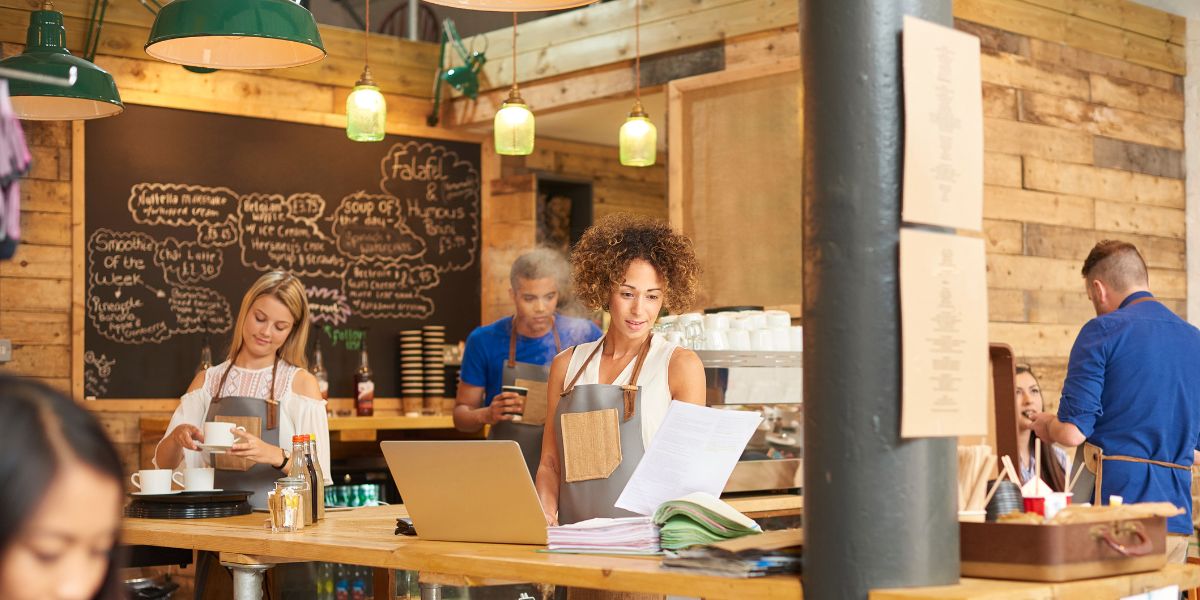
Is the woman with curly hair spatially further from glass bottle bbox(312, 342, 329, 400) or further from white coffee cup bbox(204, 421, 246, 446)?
glass bottle bbox(312, 342, 329, 400)

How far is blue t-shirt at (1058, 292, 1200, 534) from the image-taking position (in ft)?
13.7

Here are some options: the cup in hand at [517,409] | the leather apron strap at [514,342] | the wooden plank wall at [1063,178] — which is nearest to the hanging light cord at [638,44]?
the wooden plank wall at [1063,178]

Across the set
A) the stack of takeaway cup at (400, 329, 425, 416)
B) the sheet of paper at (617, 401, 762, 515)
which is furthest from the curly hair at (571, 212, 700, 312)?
the stack of takeaway cup at (400, 329, 425, 416)

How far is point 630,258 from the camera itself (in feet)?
10.6

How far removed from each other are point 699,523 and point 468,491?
532 millimetres

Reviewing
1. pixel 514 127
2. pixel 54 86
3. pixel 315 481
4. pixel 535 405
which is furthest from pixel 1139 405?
pixel 54 86

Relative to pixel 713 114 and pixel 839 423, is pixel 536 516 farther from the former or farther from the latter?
pixel 713 114

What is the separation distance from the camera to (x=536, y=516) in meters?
2.60

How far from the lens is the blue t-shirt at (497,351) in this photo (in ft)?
16.5

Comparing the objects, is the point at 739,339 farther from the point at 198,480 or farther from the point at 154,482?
the point at 154,482

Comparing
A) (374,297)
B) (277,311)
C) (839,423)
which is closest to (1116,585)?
(839,423)

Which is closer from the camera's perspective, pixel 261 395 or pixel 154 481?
pixel 154 481

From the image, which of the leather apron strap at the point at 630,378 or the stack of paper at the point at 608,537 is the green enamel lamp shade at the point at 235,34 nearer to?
the leather apron strap at the point at 630,378

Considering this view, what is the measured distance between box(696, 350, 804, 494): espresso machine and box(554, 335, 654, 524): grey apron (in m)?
1.32
